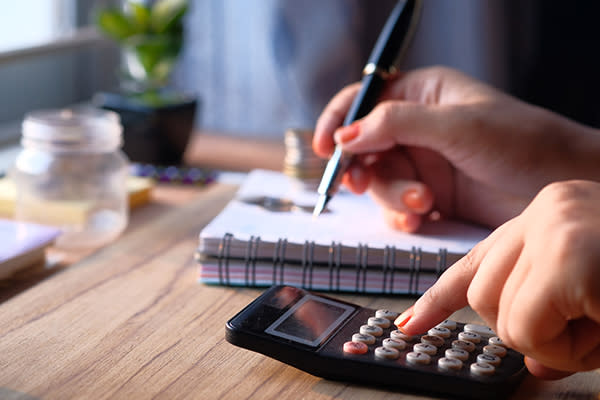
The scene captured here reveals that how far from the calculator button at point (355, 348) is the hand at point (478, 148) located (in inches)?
9.6

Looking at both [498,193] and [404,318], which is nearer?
[404,318]

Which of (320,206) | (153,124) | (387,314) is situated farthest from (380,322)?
(153,124)

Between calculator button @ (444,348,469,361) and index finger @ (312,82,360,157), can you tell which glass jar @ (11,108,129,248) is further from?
calculator button @ (444,348,469,361)

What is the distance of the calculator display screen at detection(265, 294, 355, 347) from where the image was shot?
50 cm

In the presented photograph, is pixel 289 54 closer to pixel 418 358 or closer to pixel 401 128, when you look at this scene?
pixel 401 128

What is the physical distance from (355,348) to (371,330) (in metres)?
0.03

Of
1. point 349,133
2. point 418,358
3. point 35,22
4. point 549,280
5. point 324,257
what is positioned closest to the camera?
point 549,280

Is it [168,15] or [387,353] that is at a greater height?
[168,15]

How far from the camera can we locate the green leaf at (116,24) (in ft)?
3.50

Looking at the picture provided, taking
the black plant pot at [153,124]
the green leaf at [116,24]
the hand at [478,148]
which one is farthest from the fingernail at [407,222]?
the green leaf at [116,24]

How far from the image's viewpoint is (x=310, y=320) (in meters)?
0.53

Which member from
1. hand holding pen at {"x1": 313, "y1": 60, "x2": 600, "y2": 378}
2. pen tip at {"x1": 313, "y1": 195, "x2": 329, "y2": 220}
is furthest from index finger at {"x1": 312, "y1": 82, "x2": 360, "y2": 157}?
pen tip at {"x1": 313, "y1": 195, "x2": 329, "y2": 220}

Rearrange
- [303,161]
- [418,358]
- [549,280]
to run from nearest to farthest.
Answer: [549,280], [418,358], [303,161]

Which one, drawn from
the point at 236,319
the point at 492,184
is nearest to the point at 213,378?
the point at 236,319
